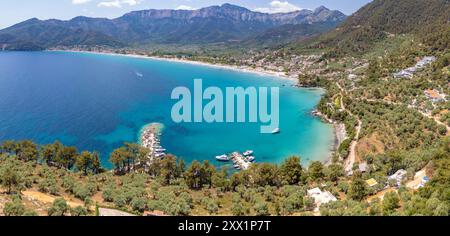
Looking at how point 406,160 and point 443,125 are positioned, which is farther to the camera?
point 443,125

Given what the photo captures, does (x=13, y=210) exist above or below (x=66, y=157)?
above

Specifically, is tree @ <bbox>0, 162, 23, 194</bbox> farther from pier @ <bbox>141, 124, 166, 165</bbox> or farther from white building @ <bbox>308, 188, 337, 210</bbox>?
white building @ <bbox>308, 188, 337, 210</bbox>

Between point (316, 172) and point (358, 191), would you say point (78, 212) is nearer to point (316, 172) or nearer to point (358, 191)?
point (358, 191)

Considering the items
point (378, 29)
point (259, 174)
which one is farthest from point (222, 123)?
point (378, 29)

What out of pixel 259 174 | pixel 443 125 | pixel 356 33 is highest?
pixel 356 33

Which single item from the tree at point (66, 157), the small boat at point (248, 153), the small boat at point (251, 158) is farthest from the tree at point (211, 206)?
the tree at point (66, 157)

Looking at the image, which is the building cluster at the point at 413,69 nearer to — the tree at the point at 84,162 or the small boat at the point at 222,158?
the small boat at the point at 222,158

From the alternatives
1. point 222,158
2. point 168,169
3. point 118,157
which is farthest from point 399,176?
point 118,157

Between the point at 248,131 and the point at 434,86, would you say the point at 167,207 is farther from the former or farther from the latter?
the point at 434,86
